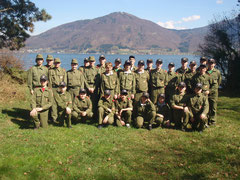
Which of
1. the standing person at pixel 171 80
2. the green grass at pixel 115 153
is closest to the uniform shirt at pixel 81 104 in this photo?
the green grass at pixel 115 153

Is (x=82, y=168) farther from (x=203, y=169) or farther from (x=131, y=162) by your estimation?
(x=203, y=169)

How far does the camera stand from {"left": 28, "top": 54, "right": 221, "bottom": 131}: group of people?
7500 millimetres

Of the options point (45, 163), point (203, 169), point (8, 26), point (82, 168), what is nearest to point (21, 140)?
point (45, 163)

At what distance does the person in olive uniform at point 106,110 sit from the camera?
771 centimetres

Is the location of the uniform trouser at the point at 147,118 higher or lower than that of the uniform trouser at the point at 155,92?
lower

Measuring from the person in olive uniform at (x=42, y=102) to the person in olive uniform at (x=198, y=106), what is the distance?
4981 millimetres

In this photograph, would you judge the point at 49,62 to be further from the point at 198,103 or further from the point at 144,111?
the point at 198,103

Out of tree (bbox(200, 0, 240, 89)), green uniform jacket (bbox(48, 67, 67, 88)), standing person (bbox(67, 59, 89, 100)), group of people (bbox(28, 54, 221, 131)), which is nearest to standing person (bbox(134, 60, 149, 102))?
group of people (bbox(28, 54, 221, 131))

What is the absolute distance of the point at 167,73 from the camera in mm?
8594

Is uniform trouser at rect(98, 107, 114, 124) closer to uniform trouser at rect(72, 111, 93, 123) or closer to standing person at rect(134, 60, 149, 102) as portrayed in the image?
uniform trouser at rect(72, 111, 93, 123)

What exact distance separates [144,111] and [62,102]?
9.96ft

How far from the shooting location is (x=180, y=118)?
25.4ft

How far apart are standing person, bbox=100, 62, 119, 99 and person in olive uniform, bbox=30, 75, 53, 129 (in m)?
1.95

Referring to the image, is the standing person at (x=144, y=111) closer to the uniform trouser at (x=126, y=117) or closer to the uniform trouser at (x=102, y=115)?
the uniform trouser at (x=126, y=117)
